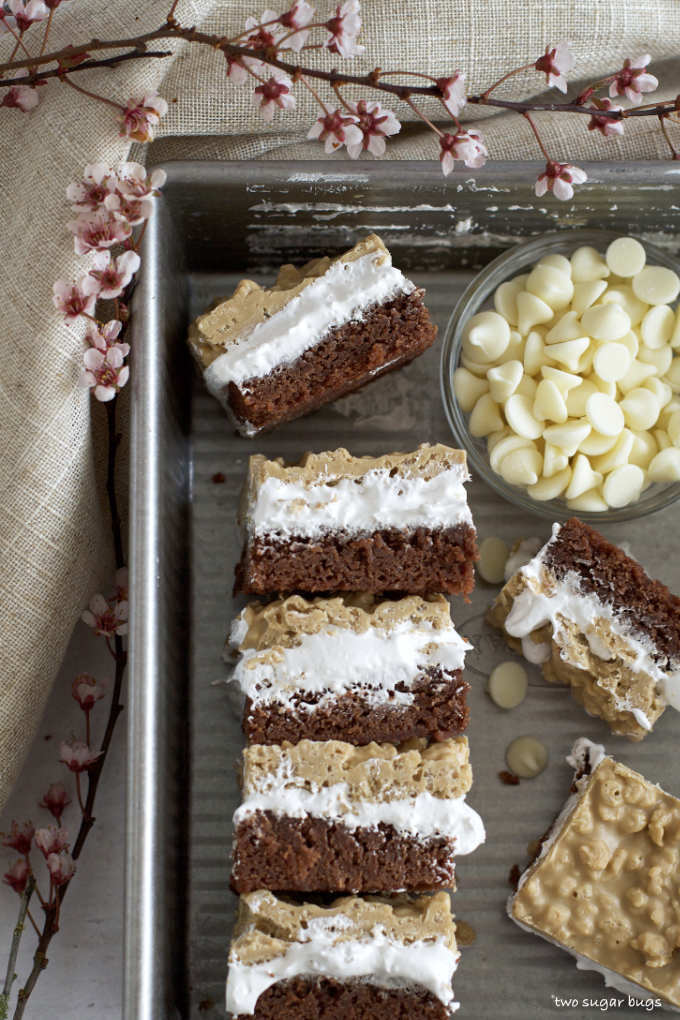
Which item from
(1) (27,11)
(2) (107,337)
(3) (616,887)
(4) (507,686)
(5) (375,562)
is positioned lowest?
(3) (616,887)

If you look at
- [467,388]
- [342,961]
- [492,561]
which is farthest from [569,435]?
[342,961]

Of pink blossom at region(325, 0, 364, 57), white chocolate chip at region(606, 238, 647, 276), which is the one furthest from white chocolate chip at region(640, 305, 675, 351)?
pink blossom at region(325, 0, 364, 57)

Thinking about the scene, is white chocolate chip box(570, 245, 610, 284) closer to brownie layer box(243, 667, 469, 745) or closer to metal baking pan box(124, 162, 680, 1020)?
metal baking pan box(124, 162, 680, 1020)

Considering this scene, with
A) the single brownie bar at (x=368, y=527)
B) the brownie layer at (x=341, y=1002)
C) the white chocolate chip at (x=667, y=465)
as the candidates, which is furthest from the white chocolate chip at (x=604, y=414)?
the brownie layer at (x=341, y=1002)

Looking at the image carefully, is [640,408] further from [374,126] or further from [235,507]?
[235,507]

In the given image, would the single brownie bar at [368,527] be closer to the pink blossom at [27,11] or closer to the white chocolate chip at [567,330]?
the white chocolate chip at [567,330]

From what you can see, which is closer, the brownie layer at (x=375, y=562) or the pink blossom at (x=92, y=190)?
the pink blossom at (x=92, y=190)

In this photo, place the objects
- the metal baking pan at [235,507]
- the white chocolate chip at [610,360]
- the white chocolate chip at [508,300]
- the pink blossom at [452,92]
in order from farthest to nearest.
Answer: the white chocolate chip at [508,300]
the white chocolate chip at [610,360]
the metal baking pan at [235,507]
the pink blossom at [452,92]
